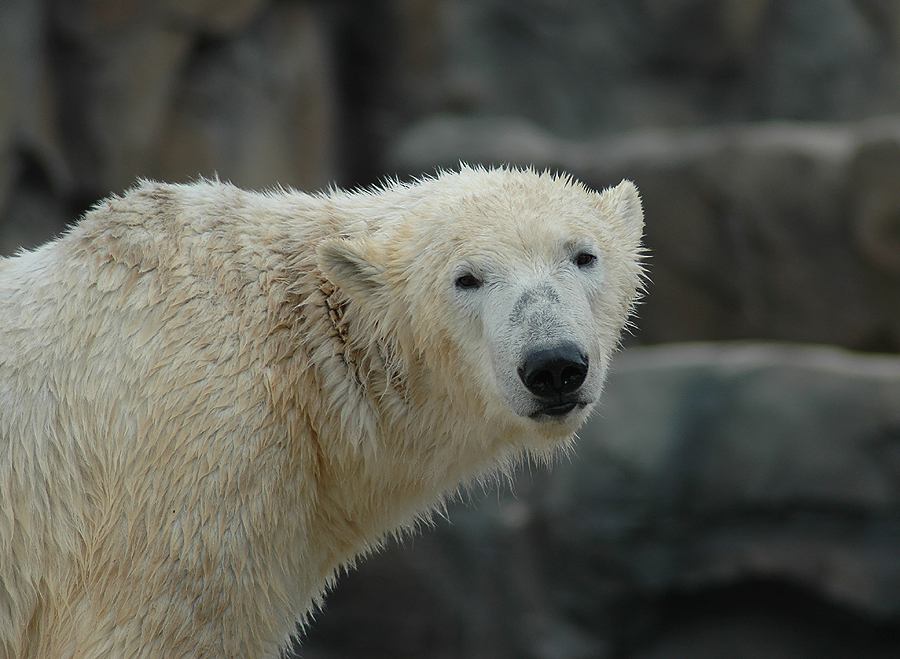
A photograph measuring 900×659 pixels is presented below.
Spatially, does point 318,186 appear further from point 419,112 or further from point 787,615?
point 787,615

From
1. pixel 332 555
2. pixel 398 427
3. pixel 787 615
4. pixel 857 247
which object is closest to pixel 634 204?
pixel 398 427

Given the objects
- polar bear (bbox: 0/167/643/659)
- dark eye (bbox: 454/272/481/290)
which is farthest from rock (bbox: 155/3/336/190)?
dark eye (bbox: 454/272/481/290)

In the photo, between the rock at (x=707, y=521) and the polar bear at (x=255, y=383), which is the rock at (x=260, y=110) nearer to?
the rock at (x=707, y=521)

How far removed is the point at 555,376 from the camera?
6.56 ft

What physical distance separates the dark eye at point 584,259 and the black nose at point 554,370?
11.4 inches

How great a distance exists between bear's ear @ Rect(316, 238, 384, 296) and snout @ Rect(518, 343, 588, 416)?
433mm

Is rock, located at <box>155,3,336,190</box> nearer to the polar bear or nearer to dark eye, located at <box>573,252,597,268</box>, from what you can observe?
the polar bear

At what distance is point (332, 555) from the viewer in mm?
2318

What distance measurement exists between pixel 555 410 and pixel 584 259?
39 cm

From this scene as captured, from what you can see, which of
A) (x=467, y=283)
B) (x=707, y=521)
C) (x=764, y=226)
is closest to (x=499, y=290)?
(x=467, y=283)

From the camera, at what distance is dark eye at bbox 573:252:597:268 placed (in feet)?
7.18

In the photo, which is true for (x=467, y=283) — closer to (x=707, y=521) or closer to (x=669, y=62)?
(x=707, y=521)

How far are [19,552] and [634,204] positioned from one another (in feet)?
5.79

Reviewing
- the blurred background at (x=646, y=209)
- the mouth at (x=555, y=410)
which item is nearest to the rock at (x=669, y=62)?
the blurred background at (x=646, y=209)
